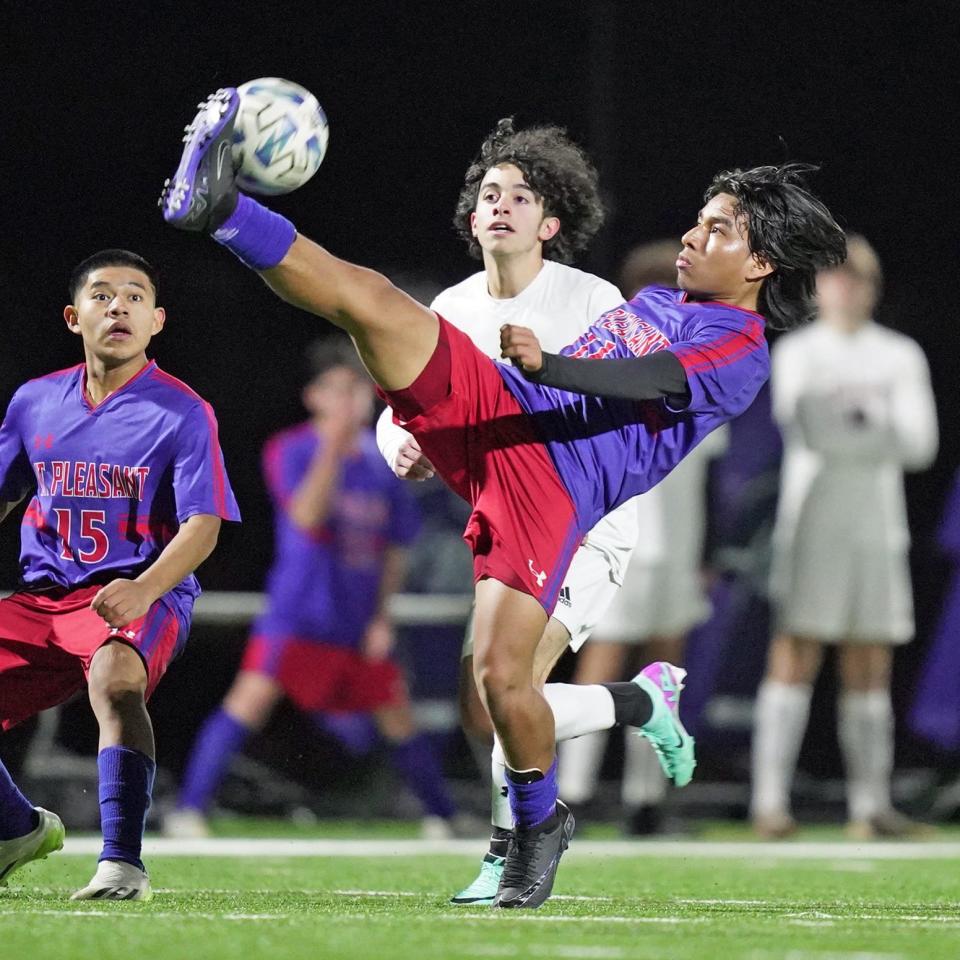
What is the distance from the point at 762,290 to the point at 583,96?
4.54 metres

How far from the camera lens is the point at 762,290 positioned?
486cm

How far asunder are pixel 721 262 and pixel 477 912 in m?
1.74

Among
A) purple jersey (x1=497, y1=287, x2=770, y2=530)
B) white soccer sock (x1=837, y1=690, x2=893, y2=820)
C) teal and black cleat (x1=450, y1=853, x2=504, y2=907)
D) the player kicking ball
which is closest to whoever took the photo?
the player kicking ball

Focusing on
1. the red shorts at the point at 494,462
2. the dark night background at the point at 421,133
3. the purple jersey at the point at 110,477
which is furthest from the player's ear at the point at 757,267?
the dark night background at the point at 421,133

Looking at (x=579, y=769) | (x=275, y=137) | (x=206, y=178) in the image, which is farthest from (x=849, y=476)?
(x=206, y=178)

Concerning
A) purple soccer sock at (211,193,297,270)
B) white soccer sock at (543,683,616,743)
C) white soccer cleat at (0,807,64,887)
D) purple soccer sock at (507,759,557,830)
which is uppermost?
purple soccer sock at (211,193,297,270)

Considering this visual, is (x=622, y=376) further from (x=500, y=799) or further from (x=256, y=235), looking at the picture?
(x=500, y=799)

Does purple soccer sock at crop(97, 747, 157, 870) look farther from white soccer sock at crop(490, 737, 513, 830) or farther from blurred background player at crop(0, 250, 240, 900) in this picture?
white soccer sock at crop(490, 737, 513, 830)

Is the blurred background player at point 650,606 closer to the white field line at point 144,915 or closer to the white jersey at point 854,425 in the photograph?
the white jersey at point 854,425

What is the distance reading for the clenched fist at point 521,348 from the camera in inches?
154

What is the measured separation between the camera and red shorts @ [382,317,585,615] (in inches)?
167

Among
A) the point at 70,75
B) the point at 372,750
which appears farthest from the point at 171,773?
the point at 70,75

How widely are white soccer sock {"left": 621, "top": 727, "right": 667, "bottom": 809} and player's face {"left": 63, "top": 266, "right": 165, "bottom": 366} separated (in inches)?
149

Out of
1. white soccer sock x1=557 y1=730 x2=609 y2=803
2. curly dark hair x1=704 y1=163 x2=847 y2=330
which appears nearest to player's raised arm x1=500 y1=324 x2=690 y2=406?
curly dark hair x1=704 y1=163 x2=847 y2=330
